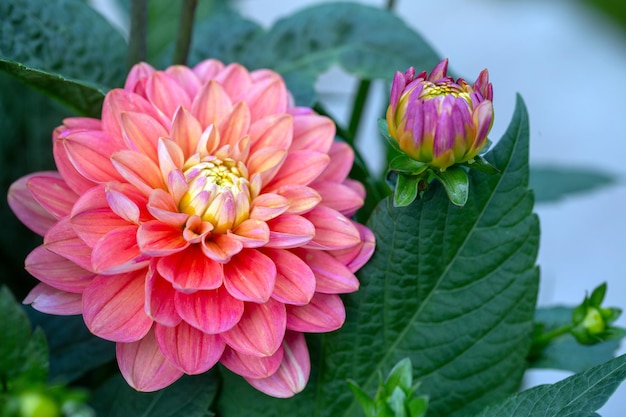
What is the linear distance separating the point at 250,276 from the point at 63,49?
197mm

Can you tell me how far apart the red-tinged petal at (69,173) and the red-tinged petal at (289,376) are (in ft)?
0.32

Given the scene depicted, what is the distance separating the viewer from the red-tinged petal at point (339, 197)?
13.5 inches

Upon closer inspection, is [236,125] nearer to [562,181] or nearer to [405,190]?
[405,190]

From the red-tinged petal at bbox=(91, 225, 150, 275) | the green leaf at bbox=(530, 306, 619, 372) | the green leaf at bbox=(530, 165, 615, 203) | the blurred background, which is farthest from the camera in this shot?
the blurred background

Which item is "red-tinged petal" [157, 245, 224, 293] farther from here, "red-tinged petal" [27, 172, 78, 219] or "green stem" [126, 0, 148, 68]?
"green stem" [126, 0, 148, 68]

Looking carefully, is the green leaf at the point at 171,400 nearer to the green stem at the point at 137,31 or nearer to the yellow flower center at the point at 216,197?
the yellow flower center at the point at 216,197

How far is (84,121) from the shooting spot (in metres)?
0.34

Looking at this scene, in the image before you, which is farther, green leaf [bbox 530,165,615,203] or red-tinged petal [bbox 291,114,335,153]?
green leaf [bbox 530,165,615,203]

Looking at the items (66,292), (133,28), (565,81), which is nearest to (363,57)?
(133,28)

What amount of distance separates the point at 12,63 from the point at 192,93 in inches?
3.0

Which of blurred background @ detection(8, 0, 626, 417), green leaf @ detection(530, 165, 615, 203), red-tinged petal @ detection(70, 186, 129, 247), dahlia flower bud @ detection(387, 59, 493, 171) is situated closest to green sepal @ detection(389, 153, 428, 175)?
dahlia flower bud @ detection(387, 59, 493, 171)

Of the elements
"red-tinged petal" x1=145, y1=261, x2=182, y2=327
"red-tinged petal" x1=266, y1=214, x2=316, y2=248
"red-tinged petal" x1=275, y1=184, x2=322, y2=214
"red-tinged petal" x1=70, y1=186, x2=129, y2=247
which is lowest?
"red-tinged petal" x1=145, y1=261, x2=182, y2=327

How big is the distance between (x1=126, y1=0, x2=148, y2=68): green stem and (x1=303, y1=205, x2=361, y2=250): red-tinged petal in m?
0.16

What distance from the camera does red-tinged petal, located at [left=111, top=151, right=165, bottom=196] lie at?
31cm
